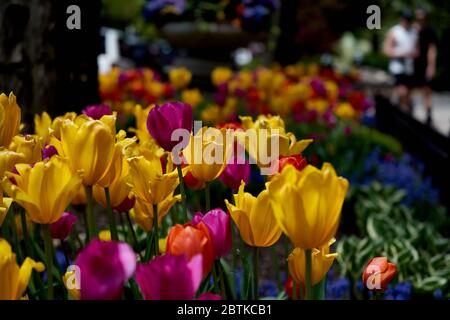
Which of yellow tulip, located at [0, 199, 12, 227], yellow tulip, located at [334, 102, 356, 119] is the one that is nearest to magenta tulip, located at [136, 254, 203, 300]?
yellow tulip, located at [0, 199, 12, 227]

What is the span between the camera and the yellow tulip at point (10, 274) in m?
1.11

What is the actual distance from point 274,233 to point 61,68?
2433 millimetres

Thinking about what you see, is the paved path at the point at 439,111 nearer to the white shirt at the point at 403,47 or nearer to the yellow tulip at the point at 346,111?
the white shirt at the point at 403,47

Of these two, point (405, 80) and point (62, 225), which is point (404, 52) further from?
point (62, 225)

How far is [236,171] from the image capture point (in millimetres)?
1732

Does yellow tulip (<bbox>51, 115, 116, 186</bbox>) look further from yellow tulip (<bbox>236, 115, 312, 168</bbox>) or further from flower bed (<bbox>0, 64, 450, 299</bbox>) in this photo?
yellow tulip (<bbox>236, 115, 312, 168</bbox>)

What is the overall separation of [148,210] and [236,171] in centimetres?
25

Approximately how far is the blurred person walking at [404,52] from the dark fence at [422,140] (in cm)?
222

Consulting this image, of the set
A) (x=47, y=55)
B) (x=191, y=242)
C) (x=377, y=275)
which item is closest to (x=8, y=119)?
(x=191, y=242)

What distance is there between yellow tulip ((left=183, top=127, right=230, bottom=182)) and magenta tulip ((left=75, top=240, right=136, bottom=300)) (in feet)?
2.07

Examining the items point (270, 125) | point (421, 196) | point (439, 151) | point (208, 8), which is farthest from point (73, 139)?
point (208, 8)

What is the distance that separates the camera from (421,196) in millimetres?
5387
